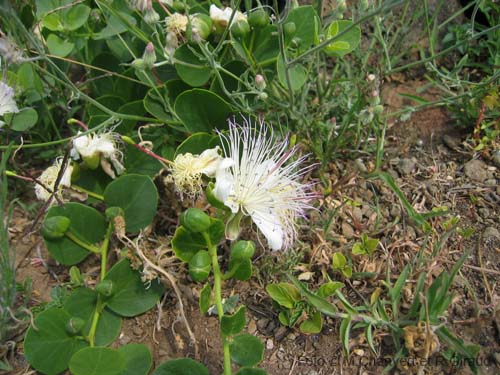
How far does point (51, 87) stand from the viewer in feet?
6.00

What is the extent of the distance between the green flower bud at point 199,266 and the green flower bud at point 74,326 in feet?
1.10

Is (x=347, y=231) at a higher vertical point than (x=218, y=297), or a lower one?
lower

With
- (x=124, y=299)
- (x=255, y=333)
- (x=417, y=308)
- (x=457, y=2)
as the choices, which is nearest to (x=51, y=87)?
(x=124, y=299)

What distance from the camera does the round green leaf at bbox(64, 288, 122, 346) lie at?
1.53m

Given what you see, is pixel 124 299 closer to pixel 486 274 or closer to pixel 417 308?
pixel 417 308

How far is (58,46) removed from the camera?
186cm

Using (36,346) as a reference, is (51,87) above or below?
above

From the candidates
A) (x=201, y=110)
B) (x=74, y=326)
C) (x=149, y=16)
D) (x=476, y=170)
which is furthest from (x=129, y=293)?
(x=476, y=170)

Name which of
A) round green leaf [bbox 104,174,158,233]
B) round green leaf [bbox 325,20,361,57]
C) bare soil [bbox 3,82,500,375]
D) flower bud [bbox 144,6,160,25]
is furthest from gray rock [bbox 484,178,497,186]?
flower bud [bbox 144,6,160,25]

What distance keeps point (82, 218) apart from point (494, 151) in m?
1.40

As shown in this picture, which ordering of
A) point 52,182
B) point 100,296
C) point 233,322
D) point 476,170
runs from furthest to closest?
point 476,170
point 52,182
point 100,296
point 233,322

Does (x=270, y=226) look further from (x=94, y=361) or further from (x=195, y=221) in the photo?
(x=94, y=361)

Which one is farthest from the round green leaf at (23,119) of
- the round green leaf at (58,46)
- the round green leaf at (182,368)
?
the round green leaf at (182,368)

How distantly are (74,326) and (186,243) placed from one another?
369 mm
